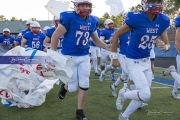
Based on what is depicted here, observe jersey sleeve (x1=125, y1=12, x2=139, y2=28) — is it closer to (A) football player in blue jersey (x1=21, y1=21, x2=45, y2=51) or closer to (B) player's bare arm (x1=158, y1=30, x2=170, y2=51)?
(B) player's bare arm (x1=158, y1=30, x2=170, y2=51)

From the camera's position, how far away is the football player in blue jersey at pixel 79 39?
4043 millimetres

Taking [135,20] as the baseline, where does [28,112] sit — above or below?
below

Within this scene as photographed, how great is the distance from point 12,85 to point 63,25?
4.05 feet

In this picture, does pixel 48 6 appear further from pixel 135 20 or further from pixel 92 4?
pixel 135 20

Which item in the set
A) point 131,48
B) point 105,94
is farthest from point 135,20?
point 105,94

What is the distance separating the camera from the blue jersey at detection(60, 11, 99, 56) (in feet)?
13.3

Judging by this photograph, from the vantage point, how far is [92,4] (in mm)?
4152

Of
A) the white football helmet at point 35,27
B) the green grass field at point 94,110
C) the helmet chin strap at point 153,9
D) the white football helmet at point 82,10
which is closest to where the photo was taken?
the helmet chin strap at point 153,9

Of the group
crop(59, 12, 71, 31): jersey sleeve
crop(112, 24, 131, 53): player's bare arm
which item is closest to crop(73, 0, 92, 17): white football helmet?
crop(59, 12, 71, 31): jersey sleeve

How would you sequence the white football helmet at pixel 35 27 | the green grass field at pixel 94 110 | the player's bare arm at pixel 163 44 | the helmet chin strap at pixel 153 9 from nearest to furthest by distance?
the helmet chin strap at pixel 153 9, the player's bare arm at pixel 163 44, the green grass field at pixel 94 110, the white football helmet at pixel 35 27

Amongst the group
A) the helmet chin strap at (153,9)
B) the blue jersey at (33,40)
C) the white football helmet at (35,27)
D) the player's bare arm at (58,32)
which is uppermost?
the helmet chin strap at (153,9)

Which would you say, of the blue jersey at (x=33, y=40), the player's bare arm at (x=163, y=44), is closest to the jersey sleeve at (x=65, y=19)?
the player's bare arm at (x=163, y=44)

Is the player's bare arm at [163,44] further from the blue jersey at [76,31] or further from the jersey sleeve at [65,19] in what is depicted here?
the jersey sleeve at [65,19]

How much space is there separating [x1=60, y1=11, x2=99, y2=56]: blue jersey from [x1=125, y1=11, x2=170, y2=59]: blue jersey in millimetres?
724
